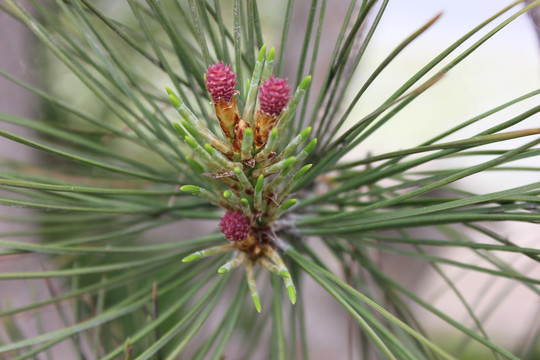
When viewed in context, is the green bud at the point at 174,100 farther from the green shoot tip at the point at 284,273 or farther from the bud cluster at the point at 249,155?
the green shoot tip at the point at 284,273

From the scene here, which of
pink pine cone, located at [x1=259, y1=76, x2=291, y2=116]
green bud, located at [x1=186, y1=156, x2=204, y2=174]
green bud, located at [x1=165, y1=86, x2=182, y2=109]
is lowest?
green bud, located at [x1=186, y1=156, x2=204, y2=174]

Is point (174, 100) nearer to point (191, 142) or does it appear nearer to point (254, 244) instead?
point (191, 142)

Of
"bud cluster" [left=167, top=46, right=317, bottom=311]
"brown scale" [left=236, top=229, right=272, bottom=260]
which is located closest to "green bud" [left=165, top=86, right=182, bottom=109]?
"bud cluster" [left=167, top=46, right=317, bottom=311]

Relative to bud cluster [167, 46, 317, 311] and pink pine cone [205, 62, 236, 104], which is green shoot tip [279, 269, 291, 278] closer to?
bud cluster [167, 46, 317, 311]

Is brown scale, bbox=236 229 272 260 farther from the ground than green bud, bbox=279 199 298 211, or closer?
closer

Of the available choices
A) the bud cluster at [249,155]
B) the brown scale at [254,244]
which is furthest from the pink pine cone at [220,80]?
the brown scale at [254,244]

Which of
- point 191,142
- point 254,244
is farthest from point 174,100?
point 254,244

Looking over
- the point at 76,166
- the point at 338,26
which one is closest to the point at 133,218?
the point at 76,166
